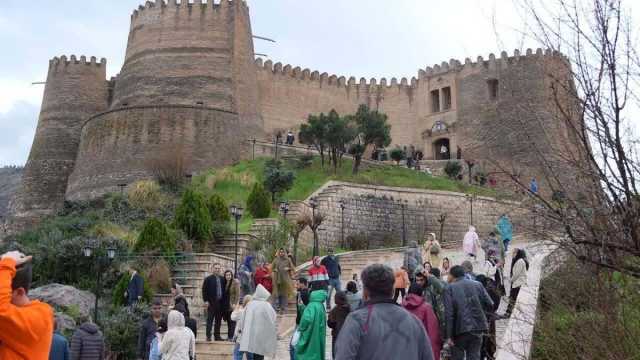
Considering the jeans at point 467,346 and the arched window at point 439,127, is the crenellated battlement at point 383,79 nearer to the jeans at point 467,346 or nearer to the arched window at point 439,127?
the arched window at point 439,127

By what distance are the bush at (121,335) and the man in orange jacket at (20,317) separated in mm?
8640

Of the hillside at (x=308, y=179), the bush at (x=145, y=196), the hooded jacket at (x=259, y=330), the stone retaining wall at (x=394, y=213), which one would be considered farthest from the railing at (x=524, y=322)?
the bush at (x=145, y=196)

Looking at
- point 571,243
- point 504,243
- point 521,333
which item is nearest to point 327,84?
point 504,243

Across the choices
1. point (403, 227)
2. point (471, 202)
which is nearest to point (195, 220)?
point (403, 227)

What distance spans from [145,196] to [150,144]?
19.4ft

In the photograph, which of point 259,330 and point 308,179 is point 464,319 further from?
point 308,179

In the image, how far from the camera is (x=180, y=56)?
3269 centimetres

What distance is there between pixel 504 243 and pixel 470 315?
10188 millimetres

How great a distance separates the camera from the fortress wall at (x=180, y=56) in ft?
105

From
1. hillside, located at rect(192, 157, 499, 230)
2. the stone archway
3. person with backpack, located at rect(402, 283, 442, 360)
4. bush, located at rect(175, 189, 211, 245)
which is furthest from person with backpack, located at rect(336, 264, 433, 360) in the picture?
the stone archway

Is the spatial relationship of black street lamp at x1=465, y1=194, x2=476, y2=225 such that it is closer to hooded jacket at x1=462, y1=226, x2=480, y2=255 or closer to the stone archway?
hooded jacket at x1=462, y1=226, x2=480, y2=255

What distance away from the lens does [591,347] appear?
561 cm

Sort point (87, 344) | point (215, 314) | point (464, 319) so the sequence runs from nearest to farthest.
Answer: point (464, 319) → point (87, 344) → point (215, 314)

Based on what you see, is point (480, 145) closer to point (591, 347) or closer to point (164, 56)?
point (164, 56)
